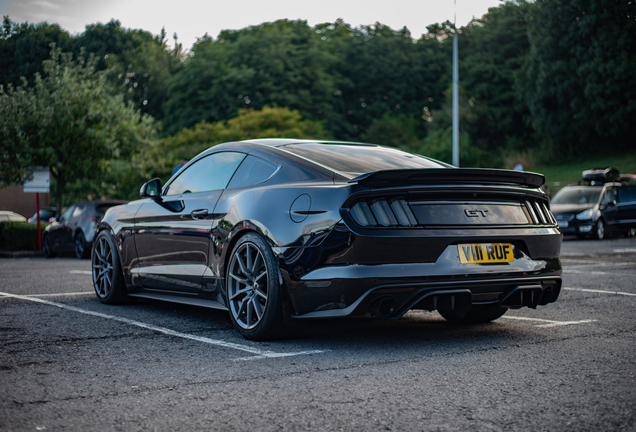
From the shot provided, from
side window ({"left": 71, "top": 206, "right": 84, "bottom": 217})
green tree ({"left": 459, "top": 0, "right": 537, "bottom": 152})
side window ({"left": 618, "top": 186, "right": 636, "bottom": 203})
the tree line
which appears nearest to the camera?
side window ({"left": 71, "top": 206, "right": 84, "bottom": 217})

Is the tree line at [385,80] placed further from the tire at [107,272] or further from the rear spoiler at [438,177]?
the rear spoiler at [438,177]

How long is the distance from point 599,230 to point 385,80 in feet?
145

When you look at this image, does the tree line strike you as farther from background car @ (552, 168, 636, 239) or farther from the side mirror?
the side mirror

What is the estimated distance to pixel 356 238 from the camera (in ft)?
13.6

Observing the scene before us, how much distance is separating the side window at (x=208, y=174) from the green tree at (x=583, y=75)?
42.4m

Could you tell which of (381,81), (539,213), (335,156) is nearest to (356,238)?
(335,156)

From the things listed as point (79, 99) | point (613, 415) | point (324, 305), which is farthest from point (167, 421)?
point (79, 99)

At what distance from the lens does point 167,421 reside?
2.94 m

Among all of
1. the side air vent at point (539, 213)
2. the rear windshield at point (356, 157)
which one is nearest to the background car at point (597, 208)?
the rear windshield at point (356, 157)

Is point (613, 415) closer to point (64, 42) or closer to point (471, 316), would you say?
point (471, 316)

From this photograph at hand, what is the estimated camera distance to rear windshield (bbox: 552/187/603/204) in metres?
20.9

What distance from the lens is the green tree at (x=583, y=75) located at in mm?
43219

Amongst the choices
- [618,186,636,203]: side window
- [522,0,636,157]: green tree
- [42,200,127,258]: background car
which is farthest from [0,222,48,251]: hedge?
[522,0,636,157]: green tree

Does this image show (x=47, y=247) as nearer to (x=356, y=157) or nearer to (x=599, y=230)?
(x=356, y=157)
